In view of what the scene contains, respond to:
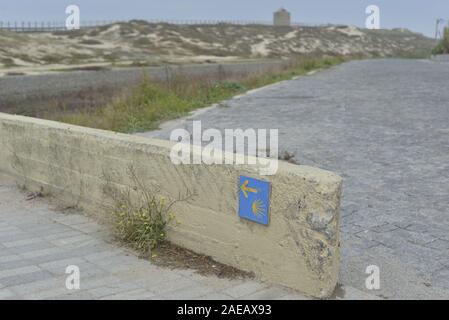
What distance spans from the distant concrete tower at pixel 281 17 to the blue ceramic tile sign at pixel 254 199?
111 meters

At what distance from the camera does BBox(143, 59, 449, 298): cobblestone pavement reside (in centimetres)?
416

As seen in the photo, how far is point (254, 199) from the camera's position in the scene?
392 centimetres

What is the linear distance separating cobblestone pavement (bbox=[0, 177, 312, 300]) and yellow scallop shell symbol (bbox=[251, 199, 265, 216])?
21.1 inches

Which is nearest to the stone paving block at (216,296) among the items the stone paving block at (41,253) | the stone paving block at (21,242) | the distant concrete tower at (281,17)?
the stone paving block at (41,253)

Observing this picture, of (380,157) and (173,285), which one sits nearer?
(173,285)

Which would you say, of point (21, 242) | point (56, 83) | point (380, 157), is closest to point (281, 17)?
point (56, 83)

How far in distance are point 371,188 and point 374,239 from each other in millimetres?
1451

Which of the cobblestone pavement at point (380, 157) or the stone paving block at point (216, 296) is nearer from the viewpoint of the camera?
the stone paving block at point (216, 296)

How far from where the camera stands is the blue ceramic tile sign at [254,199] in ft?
12.6

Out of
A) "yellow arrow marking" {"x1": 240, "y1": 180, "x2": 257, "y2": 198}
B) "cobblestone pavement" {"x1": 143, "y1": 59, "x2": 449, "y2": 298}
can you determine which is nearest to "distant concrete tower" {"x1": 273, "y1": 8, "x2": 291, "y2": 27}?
"cobblestone pavement" {"x1": 143, "y1": 59, "x2": 449, "y2": 298}

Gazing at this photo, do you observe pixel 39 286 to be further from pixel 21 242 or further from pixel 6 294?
pixel 21 242

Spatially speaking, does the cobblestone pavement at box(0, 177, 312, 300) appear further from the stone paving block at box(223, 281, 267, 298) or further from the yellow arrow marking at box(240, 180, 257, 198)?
the yellow arrow marking at box(240, 180, 257, 198)

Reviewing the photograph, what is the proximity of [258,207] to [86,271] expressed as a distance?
1.54 metres

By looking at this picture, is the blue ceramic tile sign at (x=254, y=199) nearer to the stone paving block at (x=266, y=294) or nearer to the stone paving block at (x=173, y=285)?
the stone paving block at (x=266, y=294)
